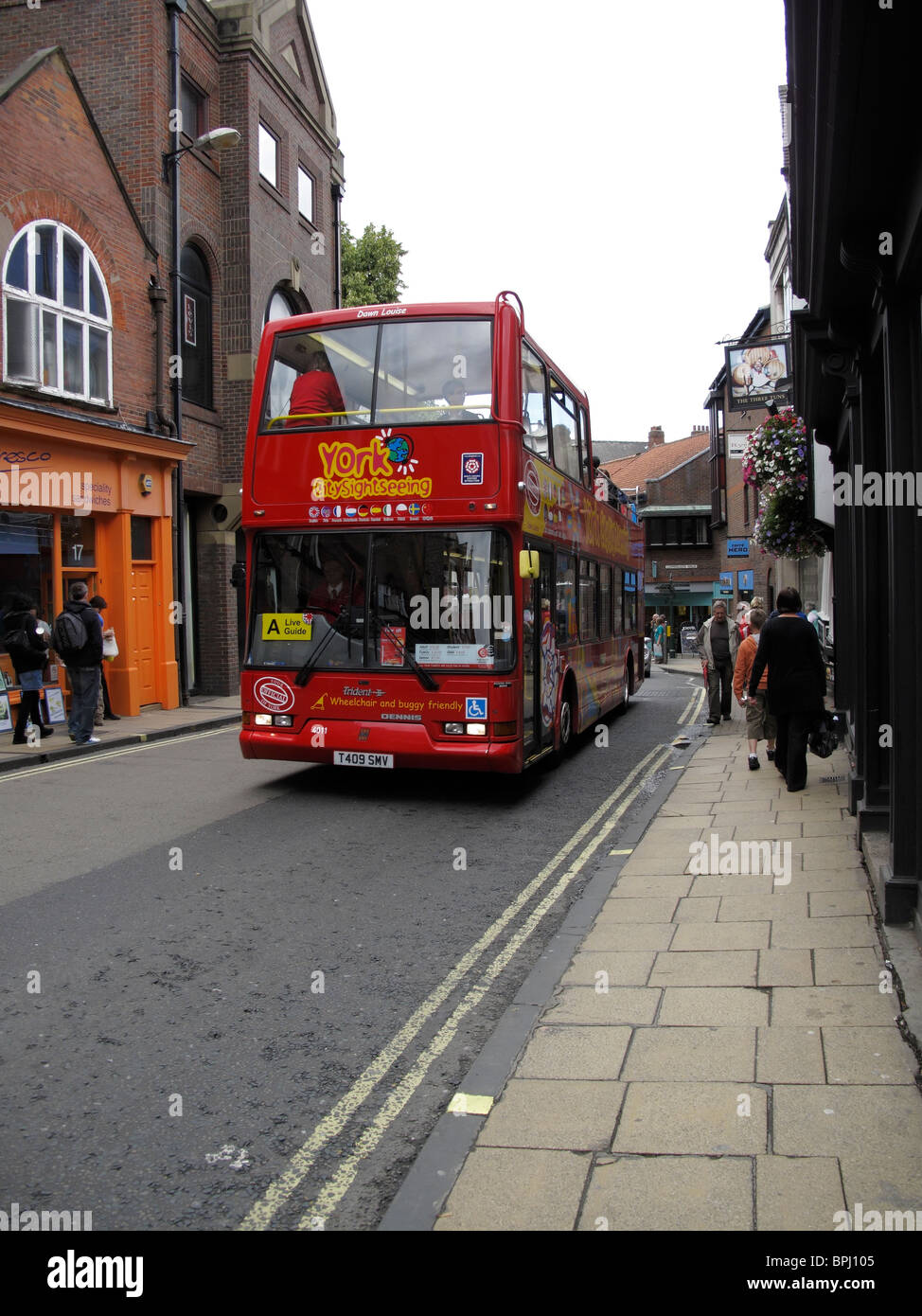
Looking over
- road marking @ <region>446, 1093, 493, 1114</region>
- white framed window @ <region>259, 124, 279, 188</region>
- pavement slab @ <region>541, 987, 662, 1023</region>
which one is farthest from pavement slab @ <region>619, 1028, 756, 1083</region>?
white framed window @ <region>259, 124, 279, 188</region>

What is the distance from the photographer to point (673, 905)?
19.4ft

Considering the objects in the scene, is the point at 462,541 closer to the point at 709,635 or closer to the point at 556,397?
the point at 556,397

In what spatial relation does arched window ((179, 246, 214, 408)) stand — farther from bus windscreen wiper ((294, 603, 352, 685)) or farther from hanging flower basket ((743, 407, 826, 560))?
bus windscreen wiper ((294, 603, 352, 685))

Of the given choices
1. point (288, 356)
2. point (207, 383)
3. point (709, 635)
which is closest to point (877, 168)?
point (288, 356)

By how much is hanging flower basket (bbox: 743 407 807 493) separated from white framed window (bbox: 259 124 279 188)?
529 inches

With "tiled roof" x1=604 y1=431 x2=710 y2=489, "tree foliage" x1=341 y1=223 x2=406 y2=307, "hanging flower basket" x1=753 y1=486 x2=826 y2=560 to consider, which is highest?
"tree foliage" x1=341 y1=223 x2=406 y2=307

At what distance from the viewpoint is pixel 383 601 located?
8828mm

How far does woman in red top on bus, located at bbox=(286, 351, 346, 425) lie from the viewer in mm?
8992

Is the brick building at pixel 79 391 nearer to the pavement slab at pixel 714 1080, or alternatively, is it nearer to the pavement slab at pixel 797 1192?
the pavement slab at pixel 714 1080

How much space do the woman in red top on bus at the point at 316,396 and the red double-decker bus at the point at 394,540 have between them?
13 millimetres

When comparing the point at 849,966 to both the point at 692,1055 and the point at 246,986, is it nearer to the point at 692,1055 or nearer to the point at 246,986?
the point at 692,1055

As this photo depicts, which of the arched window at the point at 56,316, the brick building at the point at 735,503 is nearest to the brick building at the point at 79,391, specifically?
the arched window at the point at 56,316

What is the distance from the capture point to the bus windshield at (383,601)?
860 centimetres
